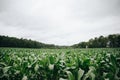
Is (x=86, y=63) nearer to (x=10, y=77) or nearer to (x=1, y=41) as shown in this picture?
(x=10, y=77)

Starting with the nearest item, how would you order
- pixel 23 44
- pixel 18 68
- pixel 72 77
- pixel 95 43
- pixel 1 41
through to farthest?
pixel 72 77
pixel 18 68
pixel 1 41
pixel 23 44
pixel 95 43

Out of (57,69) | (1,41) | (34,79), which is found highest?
(1,41)

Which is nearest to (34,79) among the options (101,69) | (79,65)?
(79,65)

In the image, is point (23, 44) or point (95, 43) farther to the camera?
point (95, 43)

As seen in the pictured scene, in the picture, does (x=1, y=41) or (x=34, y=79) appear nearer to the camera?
(x=34, y=79)

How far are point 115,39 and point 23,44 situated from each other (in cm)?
4624

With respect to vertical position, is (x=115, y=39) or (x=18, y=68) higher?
(x=115, y=39)

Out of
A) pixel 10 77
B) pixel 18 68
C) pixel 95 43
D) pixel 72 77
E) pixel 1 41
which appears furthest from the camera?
pixel 95 43

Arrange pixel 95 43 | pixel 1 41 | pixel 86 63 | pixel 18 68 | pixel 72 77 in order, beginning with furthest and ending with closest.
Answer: pixel 95 43, pixel 1 41, pixel 18 68, pixel 86 63, pixel 72 77

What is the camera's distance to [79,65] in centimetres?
A: 357

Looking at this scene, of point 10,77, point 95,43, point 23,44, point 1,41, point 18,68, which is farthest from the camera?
point 95,43

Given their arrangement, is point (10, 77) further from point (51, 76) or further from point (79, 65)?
point (79, 65)

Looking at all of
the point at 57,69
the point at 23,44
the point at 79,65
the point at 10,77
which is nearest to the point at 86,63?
the point at 79,65

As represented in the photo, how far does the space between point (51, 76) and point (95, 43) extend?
8246 centimetres
